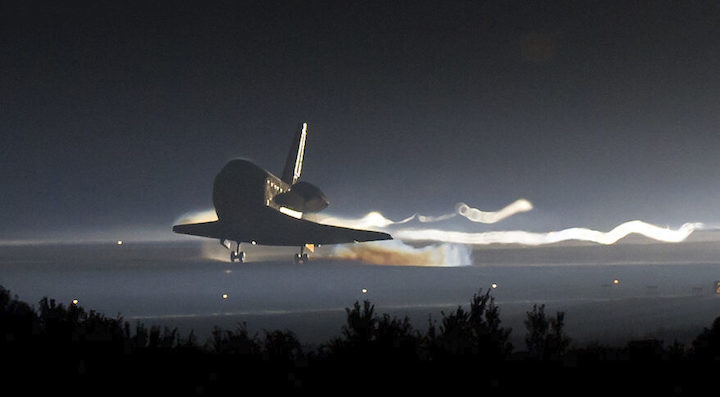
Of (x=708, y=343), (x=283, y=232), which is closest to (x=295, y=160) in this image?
(x=283, y=232)

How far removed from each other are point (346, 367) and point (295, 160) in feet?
494

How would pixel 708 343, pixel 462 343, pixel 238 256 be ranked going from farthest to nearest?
pixel 238 256 < pixel 708 343 < pixel 462 343

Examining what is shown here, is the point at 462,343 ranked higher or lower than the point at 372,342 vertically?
lower

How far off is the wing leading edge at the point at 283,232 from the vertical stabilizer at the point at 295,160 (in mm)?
40978

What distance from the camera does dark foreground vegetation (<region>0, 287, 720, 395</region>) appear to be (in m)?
22.4

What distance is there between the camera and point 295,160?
174875 mm

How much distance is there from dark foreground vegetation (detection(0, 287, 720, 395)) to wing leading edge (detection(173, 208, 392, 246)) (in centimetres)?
9339

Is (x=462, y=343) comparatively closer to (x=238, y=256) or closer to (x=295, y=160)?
(x=238, y=256)

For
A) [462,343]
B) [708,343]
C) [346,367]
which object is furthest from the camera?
[708,343]

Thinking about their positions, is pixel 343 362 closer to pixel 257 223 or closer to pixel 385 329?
pixel 385 329

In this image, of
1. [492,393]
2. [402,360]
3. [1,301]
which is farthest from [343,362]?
[1,301]

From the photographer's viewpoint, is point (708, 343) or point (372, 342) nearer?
point (372, 342)

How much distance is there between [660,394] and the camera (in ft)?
75.0

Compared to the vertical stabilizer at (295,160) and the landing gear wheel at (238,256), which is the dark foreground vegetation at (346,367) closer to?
the landing gear wheel at (238,256)
